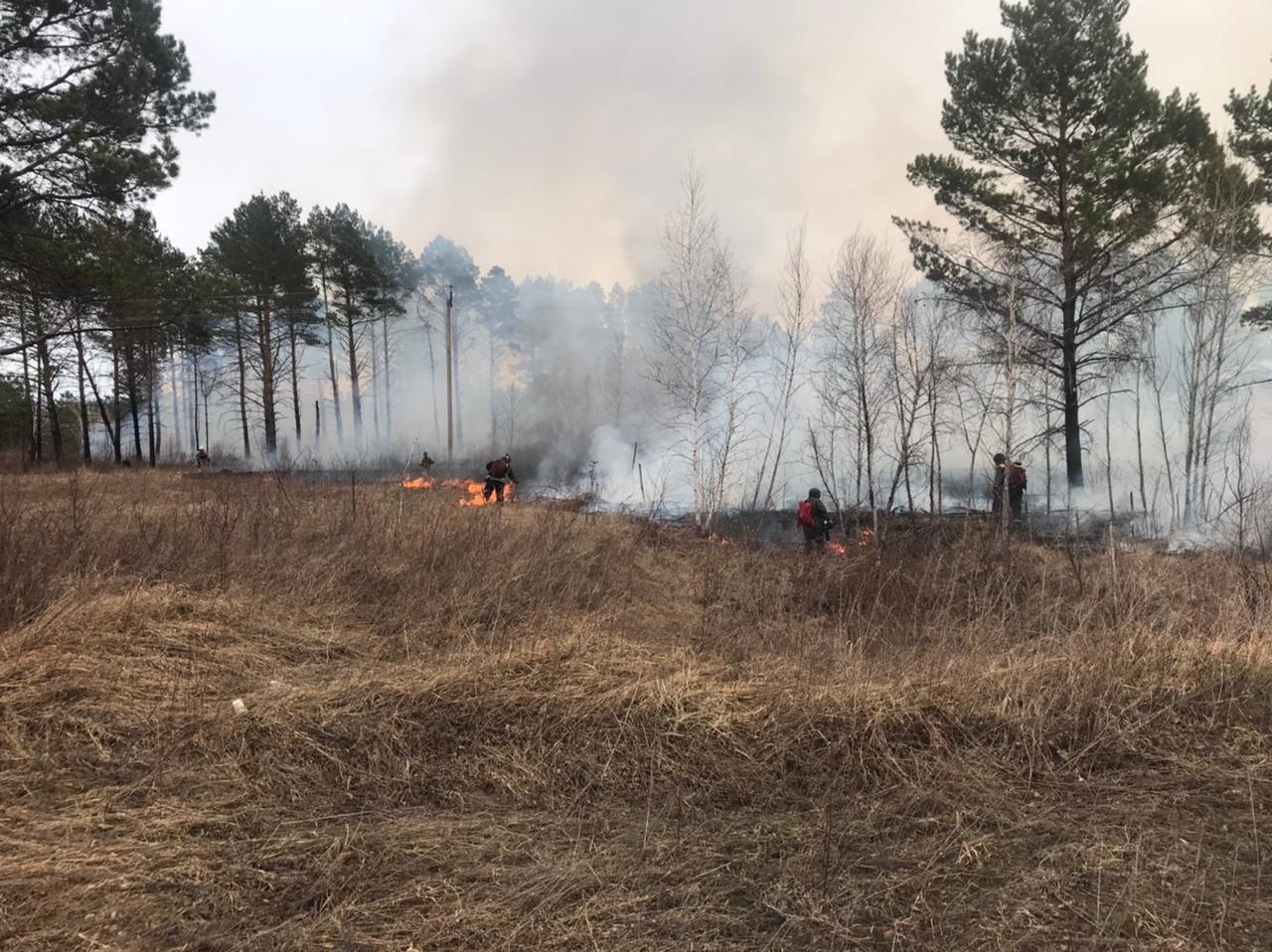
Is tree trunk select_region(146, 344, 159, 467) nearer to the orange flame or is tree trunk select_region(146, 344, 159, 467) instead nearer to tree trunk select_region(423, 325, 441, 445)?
tree trunk select_region(423, 325, 441, 445)

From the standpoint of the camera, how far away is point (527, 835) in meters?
2.57

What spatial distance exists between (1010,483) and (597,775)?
12409 millimetres

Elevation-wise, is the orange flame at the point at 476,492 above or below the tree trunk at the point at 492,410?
below

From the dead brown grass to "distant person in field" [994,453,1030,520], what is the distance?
6.36 m

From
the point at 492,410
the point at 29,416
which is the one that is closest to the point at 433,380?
the point at 492,410

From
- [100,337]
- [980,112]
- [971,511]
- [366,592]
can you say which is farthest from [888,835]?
[100,337]

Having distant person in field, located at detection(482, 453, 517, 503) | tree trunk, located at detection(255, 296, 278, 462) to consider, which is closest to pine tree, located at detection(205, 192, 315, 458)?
tree trunk, located at detection(255, 296, 278, 462)

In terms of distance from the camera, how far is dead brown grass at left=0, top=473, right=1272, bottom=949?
2109 mm

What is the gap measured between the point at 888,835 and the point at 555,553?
556cm

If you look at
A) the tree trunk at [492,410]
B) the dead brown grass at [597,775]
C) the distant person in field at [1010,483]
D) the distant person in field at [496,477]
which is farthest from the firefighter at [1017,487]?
the tree trunk at [492,410]

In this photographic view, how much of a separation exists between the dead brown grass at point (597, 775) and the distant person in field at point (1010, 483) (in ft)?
20.9

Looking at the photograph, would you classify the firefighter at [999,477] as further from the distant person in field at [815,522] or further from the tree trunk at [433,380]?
the tree trunk at [433,380]

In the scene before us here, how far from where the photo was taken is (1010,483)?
12.5 meters

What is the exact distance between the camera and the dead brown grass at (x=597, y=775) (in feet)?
6.92
